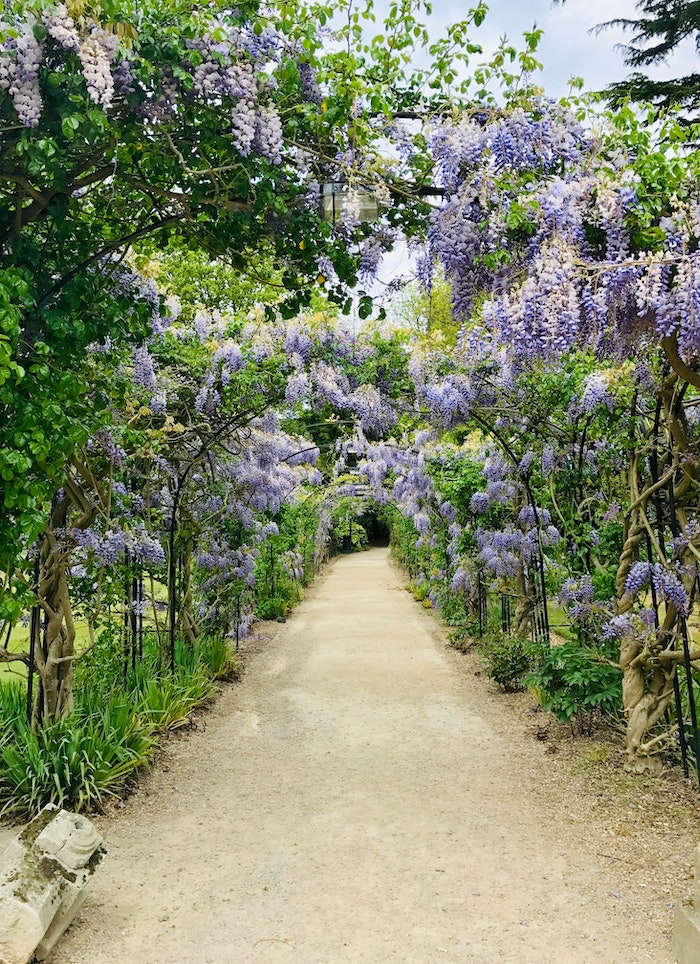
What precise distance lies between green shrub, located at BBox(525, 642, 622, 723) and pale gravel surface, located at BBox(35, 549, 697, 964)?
0.35 metres

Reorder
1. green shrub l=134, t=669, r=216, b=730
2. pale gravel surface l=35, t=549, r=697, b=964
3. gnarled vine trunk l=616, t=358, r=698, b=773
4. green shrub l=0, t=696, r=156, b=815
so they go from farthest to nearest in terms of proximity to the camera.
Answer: green shrub l=134, t=669, r=216, b=730
gnarled vine trunk l=616, t=358, r=698, b=773
green shrub l=0, t=696, r=156, b=815
pale gravel surface l=35, t=549, r=697, b=964

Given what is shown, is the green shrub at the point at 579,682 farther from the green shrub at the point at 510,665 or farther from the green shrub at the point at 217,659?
the green shrub at the point at 217,659

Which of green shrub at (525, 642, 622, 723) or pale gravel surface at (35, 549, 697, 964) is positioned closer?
pale gravel surface at (35, 549, 697, 964)

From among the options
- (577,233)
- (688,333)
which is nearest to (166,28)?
(577,233)

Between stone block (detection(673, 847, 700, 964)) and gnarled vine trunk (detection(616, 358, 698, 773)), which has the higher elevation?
gnarled vine trunk (detection(616, 358, 698, 773))

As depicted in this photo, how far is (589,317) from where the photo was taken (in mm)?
3139

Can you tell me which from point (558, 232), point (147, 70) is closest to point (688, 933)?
point (558, 232)

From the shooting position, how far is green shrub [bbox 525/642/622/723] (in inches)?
178

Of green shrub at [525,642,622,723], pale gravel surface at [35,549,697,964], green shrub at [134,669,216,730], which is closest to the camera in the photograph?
pale gravel surface at [35,549,697,964]

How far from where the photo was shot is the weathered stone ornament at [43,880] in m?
2.44

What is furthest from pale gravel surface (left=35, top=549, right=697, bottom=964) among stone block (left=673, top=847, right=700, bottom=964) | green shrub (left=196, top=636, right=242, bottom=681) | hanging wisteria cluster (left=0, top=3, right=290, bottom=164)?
hanging wisteria cluster (left=0, top=3, right=290, bottom=164)

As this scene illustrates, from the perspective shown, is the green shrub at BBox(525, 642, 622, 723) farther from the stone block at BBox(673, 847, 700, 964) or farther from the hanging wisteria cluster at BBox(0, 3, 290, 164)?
the hanging wisteria cluster at BBox(0, 3, 290, 164)

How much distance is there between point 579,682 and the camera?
449 centimetres

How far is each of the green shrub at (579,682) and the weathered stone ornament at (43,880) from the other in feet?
9.38
